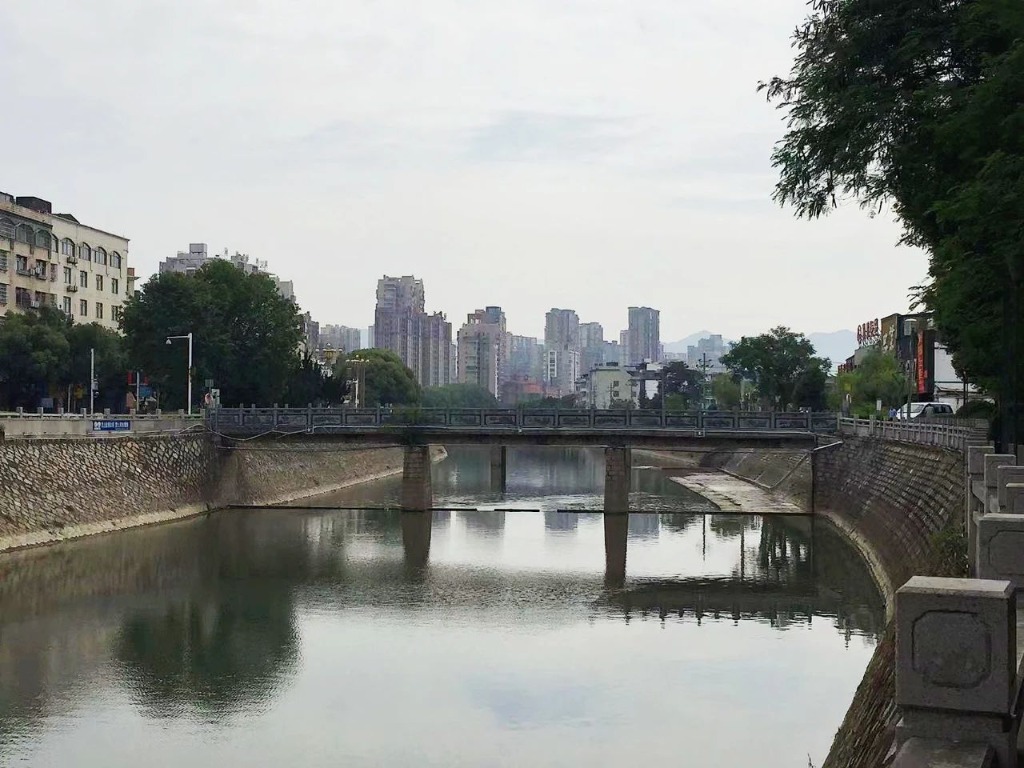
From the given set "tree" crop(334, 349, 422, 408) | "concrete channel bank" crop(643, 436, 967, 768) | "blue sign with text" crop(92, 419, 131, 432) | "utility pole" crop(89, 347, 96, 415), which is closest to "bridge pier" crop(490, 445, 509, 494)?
"concrete channel bank" crop(643, 436, 967, 768)

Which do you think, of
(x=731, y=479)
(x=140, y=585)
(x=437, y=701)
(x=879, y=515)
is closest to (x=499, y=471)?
(x=731, y=479)

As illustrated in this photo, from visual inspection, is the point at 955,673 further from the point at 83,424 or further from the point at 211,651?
the point at 83,424

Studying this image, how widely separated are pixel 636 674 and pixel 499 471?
8164 centimetres

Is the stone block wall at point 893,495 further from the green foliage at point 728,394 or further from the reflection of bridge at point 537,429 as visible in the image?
the green foliage at point 728,394

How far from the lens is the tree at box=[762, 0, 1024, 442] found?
82.8 feet

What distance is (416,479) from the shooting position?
7650cm

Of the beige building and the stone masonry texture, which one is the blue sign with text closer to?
the stone masonry texture

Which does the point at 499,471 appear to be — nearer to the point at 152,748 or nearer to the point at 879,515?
the point at 879,515

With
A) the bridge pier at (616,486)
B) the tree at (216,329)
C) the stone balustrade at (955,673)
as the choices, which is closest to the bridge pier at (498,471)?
the tree at (216,329)

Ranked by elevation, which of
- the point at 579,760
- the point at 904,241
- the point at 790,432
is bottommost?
the point at 579,760

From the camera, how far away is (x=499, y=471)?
114m

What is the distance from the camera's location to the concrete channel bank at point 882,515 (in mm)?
17031

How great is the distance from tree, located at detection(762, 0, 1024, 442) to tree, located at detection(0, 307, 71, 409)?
7400 centimetres

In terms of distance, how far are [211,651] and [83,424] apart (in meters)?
33.3
